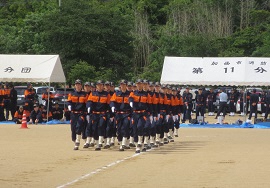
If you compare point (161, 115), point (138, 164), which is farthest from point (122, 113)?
point (138, 164)

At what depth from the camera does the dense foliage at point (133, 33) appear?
6912 cm

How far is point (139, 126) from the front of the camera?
26312 millimetres

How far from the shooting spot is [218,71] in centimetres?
4466

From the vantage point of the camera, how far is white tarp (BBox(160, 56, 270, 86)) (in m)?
43.6

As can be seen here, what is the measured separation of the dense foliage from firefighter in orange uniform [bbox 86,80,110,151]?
35.4 metres

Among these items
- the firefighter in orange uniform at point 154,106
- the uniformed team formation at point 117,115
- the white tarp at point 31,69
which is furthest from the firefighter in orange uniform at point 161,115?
the white tarp at point 31,69

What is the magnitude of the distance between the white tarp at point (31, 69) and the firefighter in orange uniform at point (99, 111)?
16695 mm

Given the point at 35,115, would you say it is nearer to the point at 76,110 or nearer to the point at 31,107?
the point at 31,107

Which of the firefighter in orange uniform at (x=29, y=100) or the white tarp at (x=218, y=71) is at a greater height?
the white tarp at (x=218, y=71)

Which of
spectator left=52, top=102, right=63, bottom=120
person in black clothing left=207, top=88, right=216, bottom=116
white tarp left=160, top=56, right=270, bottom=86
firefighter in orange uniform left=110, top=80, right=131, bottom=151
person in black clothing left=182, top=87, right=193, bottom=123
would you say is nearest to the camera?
firefighter in orange uniform left=110, top=80, right=131, bottom=151

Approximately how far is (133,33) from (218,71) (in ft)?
125

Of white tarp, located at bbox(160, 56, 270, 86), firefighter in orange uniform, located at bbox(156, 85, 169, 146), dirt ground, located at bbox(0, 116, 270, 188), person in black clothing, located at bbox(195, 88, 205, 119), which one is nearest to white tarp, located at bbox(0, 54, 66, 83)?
white tarp, located at bbox(160, 56, 270, 86)

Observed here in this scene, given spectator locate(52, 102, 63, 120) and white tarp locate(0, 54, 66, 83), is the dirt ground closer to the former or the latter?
white tarp locate(0, 54, 66, 83)

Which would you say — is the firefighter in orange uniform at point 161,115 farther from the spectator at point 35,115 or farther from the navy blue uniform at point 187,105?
the navy blue uniform at point 187,105
